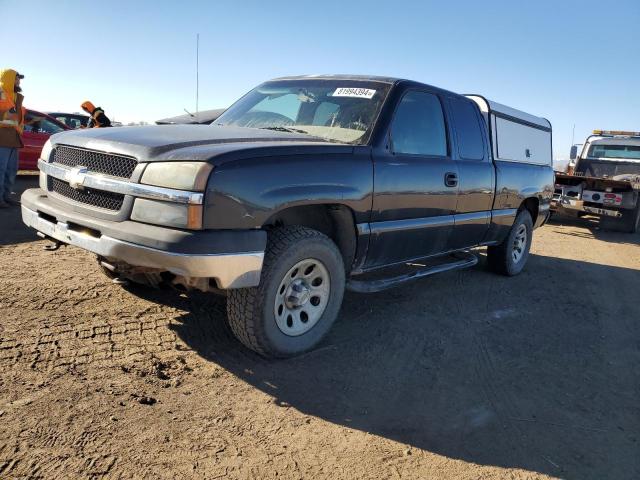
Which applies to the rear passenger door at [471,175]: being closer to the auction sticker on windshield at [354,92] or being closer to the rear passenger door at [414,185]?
the rear passenger door at [414,185]

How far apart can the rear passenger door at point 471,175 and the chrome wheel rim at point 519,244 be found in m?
1.23

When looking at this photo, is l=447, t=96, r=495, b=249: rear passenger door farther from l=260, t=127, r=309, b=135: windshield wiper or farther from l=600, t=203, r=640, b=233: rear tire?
l=600, t=203, r=640, b=233: rear tire

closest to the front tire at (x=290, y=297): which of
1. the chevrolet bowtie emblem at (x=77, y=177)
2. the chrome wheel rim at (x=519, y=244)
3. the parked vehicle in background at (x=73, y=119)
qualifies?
A: the chevrolet bowtie emblem at (x=77, y=177)

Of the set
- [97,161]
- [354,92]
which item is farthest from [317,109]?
[97,161]

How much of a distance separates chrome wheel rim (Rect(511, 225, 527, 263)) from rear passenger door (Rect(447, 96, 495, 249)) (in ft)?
4.04

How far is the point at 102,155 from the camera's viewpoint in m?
3.14

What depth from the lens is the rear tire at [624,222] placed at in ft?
35.3

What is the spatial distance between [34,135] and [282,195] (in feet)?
33.7

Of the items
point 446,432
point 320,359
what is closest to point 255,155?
point 320,359

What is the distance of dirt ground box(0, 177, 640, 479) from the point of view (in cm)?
239

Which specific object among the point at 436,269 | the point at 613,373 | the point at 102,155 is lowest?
the point at 613,373

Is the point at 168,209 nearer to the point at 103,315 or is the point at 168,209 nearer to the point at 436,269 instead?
the point at 103,315

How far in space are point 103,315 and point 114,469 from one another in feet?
5.96

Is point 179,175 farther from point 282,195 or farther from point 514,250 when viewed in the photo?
point 514,250
